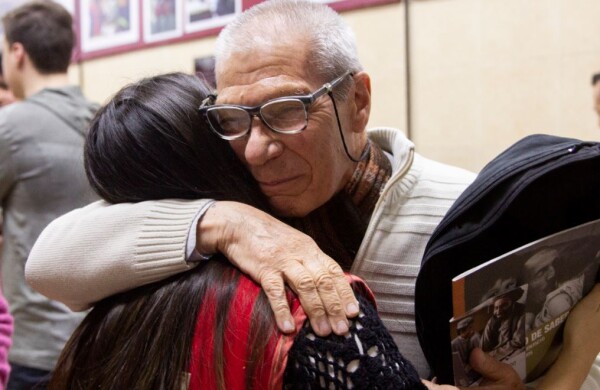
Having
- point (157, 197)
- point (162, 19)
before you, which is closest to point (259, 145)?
point (157, 197)

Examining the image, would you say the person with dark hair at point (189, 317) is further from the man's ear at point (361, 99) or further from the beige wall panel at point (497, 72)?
the beige wall panel at point (497, 72)

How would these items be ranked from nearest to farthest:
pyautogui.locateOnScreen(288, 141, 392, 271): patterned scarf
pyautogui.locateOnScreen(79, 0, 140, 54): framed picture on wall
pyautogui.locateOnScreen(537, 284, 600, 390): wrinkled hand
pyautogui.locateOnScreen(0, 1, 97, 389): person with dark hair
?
pyautogui.locateOnScreen(537, 284, 600, 390): wrinkled hand → pyautogui.locateOnScreen(288, 141, 392, 271): patterned scarf → pyautogui.locateOnScreen(0, 1, 97, 389): person with dark hair → pyautogui.locateOnScreen(79, 0, 140, 54): framed picture on wall

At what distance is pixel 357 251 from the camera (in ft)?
4.50

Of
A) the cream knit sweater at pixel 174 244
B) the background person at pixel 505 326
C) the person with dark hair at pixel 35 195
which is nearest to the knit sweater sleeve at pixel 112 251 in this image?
the cream knit sweater at pixel 174 244

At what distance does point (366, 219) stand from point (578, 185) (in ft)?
1.39

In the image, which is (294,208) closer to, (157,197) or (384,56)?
(157,197)

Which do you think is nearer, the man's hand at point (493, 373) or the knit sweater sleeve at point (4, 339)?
the man's hand at point (493, 373)

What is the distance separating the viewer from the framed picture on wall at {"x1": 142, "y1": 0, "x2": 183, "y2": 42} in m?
2.85

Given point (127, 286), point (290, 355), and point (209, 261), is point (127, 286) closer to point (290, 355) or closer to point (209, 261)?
point (209, 261)

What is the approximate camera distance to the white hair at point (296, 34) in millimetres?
1260

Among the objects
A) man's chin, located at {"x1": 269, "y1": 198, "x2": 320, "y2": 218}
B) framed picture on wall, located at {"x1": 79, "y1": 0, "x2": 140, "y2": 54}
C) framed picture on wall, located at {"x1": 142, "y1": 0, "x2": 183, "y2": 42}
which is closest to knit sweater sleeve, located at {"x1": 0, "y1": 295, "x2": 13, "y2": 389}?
man's chin, located at {"x1": 269, "y1": 198, "x2": 320, "y2": 218}

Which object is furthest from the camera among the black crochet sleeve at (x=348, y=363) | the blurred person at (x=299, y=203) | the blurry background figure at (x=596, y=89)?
the blurry background figure at (x=596, y=89)

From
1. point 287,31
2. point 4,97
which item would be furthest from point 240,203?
point 4,97

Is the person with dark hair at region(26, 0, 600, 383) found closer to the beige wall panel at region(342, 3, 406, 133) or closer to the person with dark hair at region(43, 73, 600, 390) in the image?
the person with dark hair at region(43, 73, 600, 390)
